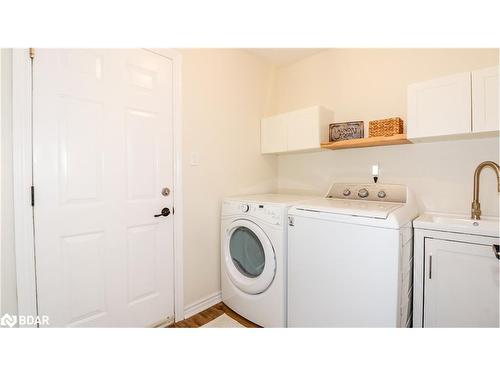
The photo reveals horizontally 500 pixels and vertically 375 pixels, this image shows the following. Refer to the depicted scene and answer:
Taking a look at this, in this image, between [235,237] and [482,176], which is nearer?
[482,176]

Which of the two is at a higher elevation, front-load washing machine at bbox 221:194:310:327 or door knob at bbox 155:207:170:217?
door knob at bbox 155:207:170:217

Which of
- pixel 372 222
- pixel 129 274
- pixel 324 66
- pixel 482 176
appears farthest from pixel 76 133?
pixel 482 176

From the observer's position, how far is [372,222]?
1.24 meters

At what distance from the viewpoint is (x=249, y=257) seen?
1836mm

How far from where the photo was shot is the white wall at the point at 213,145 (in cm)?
185

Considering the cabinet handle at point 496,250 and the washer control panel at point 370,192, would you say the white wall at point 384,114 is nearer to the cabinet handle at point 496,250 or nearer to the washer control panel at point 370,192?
the washer control panel at point 370,192

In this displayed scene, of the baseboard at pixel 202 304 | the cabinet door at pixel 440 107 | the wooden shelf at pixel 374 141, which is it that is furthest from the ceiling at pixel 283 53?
the baseboard at pixel 202 304

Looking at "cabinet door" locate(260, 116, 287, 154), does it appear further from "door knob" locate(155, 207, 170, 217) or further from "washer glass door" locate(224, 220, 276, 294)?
"door knob" locate(155, 207, 170, 217)

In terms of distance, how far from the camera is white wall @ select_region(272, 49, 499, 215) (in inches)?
61.9

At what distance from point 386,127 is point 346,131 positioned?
306 millimetres

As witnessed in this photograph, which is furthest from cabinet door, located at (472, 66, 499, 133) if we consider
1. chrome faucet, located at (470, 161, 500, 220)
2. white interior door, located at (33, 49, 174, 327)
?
white interior door, located at (33, 49, 174, 327)
